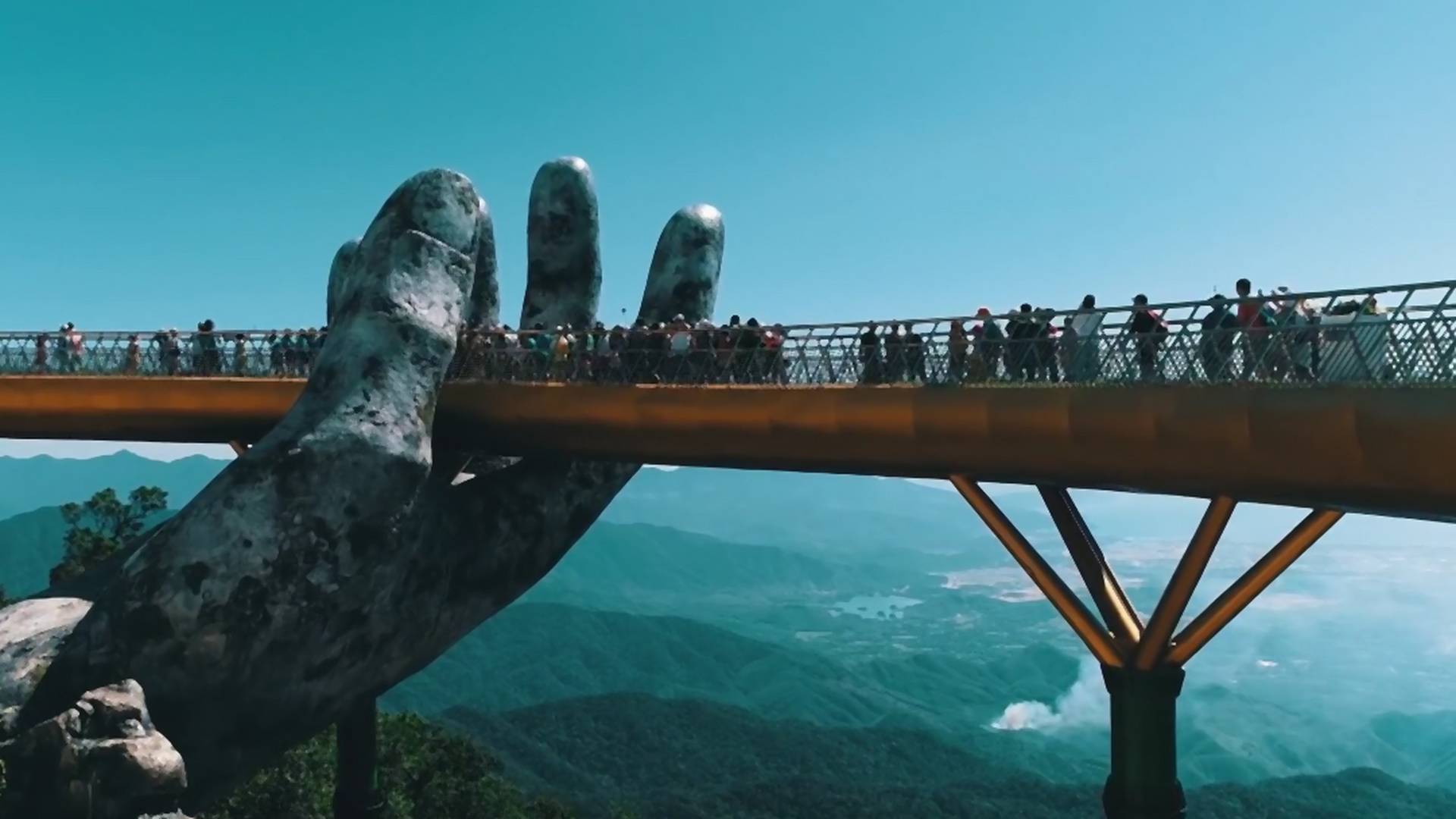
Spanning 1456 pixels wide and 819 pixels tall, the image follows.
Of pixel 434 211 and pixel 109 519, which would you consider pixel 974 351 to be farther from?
pixel 109 519

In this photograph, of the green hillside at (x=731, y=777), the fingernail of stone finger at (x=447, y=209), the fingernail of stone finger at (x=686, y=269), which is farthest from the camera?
the green hillside at (x=731, y=777)

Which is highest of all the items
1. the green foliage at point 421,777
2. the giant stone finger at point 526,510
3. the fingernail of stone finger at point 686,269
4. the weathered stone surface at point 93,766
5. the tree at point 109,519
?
the fingernail of stone finger at point 686,269

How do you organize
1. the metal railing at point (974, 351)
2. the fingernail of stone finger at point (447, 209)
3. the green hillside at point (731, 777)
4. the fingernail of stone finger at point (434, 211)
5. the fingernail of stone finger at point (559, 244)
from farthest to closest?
the green hillside at point (731, 777) → the fingernail of stone finger at point (559, 244) → the fingernail of stone finger at point (447, 209) → the fingernail of stone finger at point (434, 211) → the metal railing at point (974, 351)

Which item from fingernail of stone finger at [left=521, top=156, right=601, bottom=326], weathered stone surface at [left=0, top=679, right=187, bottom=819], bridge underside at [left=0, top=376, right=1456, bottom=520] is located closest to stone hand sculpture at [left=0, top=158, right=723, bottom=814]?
weathered stone surface at [left=0, top=679, right=187, bottom=819]

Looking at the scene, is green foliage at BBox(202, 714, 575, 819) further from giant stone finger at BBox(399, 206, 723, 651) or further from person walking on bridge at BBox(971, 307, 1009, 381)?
person walking on bridge at BBox(971, 307, 1009, 381)

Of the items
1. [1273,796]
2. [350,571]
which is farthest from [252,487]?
[1273,796]

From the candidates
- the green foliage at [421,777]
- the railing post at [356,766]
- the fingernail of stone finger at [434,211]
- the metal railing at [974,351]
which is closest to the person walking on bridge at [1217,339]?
the metal railing at [974,351]

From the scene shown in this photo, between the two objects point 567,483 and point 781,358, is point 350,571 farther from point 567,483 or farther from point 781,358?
point 781,358

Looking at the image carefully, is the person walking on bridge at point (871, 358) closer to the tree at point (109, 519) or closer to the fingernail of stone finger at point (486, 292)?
the fingernail of stone finger at point (486, 292)
